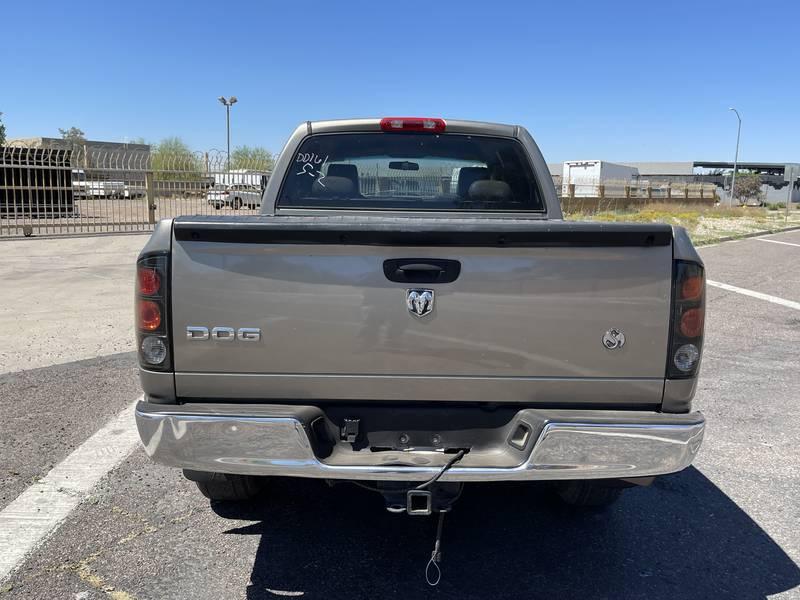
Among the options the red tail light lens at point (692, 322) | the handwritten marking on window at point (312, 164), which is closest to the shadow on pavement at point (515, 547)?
the red tail light lens at point (692, 322)

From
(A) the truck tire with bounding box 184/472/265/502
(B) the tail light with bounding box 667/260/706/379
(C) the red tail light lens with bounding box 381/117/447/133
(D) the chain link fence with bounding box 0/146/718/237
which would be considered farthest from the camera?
(D) the chain link fence with bounding box 0/146/718/237

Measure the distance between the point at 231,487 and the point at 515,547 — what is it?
1420mm

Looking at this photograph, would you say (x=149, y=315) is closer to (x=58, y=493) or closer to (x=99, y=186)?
(x=58, y=493)

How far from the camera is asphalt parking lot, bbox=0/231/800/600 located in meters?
3.05

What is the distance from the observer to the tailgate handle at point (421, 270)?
271cm

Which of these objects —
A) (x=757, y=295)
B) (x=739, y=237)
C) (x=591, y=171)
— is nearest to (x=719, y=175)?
(x=591, y=171)

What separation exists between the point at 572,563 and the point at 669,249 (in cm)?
152

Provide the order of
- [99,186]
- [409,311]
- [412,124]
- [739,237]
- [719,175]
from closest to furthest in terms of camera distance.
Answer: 1. [409,311]
2. [412,124]
3. [99,186]
4. [739,237]
5. [719,175]

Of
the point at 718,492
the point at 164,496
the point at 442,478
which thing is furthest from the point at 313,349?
the point at 718,492

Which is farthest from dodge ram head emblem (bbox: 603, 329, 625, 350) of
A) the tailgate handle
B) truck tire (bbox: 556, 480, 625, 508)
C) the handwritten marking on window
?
the handwritten marking on window

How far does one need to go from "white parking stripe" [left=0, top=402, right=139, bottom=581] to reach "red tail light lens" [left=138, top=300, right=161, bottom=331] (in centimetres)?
132

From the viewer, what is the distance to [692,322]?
278cm

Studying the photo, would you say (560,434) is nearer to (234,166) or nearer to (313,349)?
(313,349)

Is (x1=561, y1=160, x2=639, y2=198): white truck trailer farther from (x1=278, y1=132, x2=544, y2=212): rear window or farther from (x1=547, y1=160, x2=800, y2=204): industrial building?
(x1=278, y1=132, x2=544, y2=212): rear window
